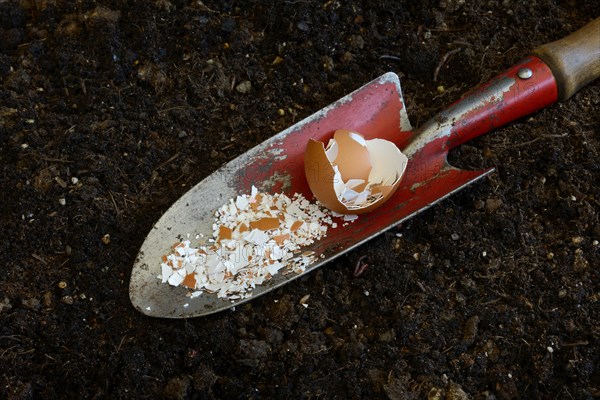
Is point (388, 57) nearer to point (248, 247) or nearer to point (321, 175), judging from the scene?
point (321, 175)

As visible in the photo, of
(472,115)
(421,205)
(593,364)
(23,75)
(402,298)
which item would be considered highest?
(23,75)

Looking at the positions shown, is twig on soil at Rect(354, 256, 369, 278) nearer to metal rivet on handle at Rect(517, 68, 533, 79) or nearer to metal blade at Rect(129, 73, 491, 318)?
metal blade at Rect(129, 73, 491, 318)

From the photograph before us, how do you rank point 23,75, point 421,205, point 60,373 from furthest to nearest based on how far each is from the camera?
point 23,75, point 421,205, point 60,373

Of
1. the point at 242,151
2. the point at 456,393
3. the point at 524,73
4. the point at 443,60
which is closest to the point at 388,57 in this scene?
the point at 443,60

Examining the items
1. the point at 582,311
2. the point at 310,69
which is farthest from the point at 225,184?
the point at 582,311

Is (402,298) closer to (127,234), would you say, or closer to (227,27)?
(127,234)

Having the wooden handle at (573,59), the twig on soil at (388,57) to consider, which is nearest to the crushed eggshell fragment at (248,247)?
the twig on soil at (388,57)

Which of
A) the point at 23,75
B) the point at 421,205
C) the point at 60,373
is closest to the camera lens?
the point at 60,373
